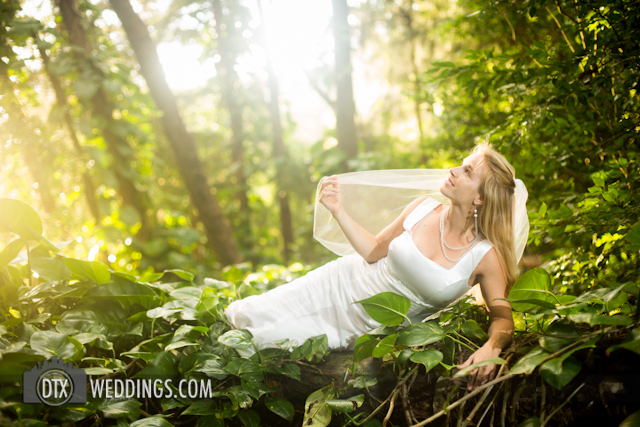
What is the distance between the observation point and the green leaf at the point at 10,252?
1.92 m

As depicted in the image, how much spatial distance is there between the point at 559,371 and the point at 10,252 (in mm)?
2659

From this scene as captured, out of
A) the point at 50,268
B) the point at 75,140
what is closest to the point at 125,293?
the point at 50,268

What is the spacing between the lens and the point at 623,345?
3.59ft

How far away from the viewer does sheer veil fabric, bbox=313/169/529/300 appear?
2336mm

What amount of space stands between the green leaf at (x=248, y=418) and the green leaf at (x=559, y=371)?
1216 millimetres

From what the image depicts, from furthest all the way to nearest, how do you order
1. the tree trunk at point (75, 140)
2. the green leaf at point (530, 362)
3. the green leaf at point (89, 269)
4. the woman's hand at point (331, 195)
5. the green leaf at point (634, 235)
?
the tree trunk at point (75, 140), the woman's hand at point (331, 195), the green leaf at point (89, 269), the green leaf at point (634, 235), the green leaf at point (530, 362)

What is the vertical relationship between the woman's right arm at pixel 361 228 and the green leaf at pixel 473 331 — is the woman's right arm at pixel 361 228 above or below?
above

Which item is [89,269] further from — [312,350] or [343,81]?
[343,81]

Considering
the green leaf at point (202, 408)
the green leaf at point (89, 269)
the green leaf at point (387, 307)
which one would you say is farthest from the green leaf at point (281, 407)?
the green leaf at point (89, 269)

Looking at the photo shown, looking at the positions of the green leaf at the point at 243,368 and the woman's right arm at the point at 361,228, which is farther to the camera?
the woman's right arm at the point at 361,228

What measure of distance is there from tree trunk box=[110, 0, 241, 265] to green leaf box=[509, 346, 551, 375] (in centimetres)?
511

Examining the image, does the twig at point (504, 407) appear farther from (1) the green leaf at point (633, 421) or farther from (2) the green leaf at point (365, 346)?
(2) the green leaf at point (365, 346)

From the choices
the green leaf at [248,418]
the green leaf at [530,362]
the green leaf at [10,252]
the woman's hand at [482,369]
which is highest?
the green leaf at [10,252]

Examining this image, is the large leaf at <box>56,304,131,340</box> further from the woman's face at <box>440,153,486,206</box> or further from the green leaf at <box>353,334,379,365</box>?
the woman's face at <box>440,153,486,206</box>
